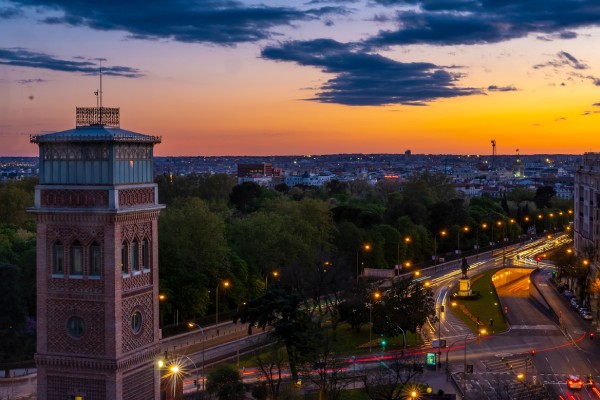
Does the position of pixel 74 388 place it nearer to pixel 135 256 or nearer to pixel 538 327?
pixel 135 256

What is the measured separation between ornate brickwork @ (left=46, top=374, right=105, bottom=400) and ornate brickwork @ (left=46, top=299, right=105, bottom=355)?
105 centimetres

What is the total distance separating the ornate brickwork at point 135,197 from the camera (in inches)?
1316

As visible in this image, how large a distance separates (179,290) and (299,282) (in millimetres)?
10765

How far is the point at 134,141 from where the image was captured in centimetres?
3397

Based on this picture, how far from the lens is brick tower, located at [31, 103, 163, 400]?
32.9 metres

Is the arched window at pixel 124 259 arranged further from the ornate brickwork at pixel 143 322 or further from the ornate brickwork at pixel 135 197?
the ornate brickwork at pixel 135 197

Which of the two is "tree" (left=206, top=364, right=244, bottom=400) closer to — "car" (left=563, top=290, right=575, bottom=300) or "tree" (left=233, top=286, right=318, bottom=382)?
"tree" (left=233, top=286, right=318, bottom=382)

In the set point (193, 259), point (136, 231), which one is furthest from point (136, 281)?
point (193, 259)

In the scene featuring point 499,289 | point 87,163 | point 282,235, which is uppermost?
point 87,163

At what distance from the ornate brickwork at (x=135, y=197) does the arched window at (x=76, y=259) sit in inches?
95.0

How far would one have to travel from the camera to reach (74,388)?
109 feet

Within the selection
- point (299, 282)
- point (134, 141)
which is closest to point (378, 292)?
point (299, 282)

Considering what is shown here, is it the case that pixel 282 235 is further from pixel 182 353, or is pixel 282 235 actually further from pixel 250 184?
pixel 250 184

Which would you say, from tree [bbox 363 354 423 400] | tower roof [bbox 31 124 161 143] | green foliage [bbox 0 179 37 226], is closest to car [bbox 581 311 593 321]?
tree [bbox 363 354 423 400]
